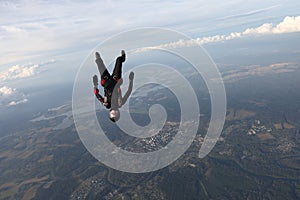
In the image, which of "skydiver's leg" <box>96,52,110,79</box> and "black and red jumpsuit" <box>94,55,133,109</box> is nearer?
"black and red jumpsuit" <box>94,55,133,109</box>

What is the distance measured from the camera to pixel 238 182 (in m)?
150

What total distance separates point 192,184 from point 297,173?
6396 cm

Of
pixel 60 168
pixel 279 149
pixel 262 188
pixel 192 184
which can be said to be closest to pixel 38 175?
pixel 60 168

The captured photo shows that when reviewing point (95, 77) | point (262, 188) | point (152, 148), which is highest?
point (95, 77)

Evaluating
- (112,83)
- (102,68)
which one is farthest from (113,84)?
(102,68)

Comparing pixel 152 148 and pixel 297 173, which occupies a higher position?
pixel 152 148

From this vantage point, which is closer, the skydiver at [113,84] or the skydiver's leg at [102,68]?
the skydiver at [113,84]

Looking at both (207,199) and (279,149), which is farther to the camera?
(279,149)

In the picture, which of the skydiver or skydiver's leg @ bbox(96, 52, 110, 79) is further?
skydiver's leg @ bbox(96, 52, 110, 79)

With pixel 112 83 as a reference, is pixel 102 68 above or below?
above

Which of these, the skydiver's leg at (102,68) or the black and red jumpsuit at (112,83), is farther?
the skydiver's leg at (102,68)

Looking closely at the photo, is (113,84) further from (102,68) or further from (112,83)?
(102,68)

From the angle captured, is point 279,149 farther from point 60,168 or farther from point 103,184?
point 60,168

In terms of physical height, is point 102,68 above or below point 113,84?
above
